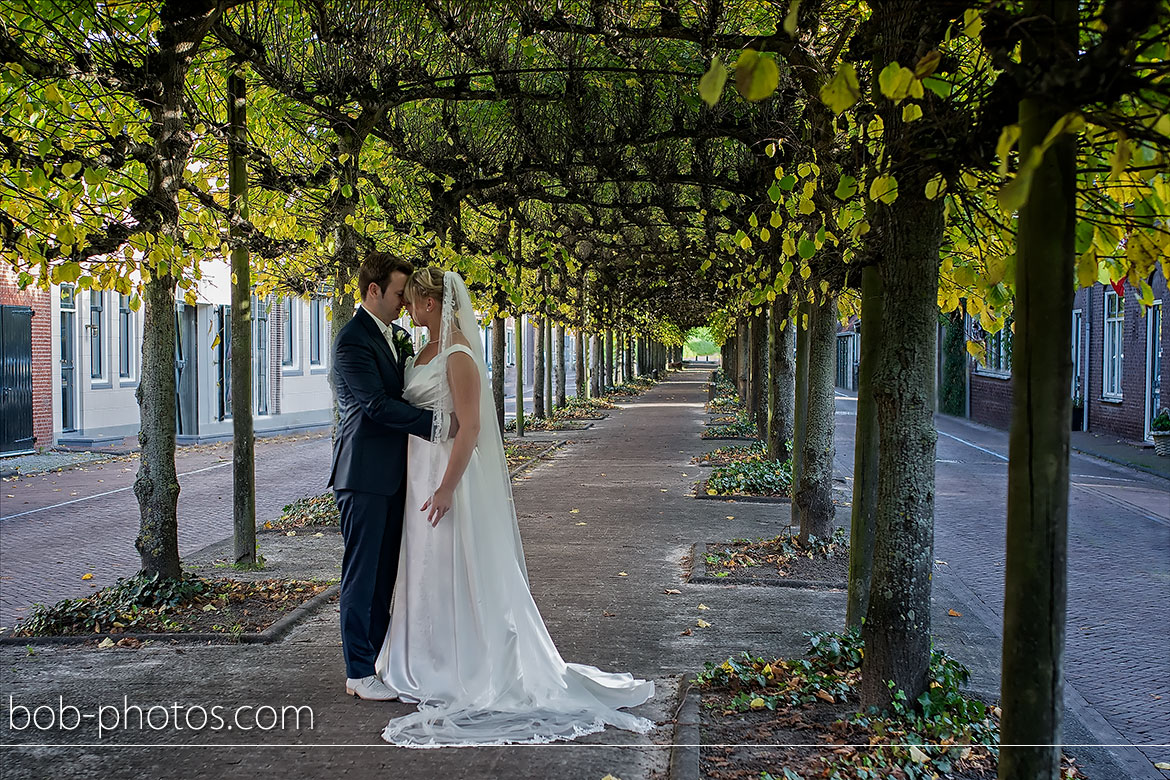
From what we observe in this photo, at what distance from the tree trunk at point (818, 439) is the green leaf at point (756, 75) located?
6.40 metres

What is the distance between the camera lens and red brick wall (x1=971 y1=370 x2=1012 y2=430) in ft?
96.8

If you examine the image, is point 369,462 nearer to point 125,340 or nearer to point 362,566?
point 362,566

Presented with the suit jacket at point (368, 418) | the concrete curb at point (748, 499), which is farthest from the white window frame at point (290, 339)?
the suit jacket at point (368, 418)

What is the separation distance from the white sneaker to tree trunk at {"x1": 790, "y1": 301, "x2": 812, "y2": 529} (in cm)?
506

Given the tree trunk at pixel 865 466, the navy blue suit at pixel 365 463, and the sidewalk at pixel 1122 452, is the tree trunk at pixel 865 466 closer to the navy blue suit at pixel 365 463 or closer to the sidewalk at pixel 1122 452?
the navy blue suit at pixel 365 463

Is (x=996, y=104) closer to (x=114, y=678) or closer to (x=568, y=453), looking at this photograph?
(x=114, y=678)

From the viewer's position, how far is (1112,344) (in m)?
24.2

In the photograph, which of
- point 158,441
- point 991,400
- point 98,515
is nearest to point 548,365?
point 991,400

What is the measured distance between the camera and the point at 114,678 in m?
5.25

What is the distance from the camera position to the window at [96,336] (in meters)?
22.1

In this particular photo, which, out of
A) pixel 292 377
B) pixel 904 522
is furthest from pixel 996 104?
pixel 292 377

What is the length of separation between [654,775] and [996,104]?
2815 mm

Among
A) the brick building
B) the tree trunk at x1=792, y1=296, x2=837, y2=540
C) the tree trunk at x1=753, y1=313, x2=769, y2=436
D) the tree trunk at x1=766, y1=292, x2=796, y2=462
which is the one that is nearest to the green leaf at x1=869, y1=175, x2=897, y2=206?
the tree trunk at x1=792, y1=296, x2=837, y2=540

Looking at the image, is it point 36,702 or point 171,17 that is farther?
point 171,17
